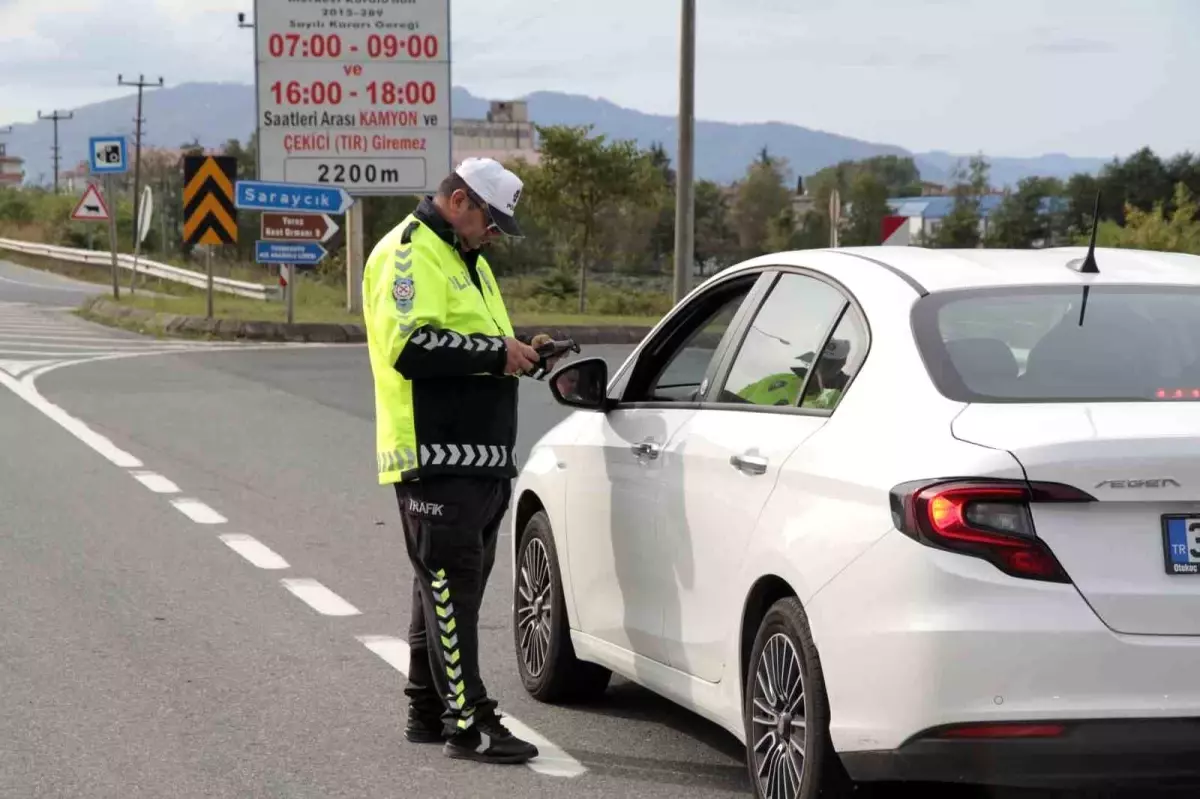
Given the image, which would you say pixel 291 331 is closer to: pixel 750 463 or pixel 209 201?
pixel 209 201

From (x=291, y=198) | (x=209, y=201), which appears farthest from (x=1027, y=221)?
(x=209, y=201)

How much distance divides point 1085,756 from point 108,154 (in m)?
35.4

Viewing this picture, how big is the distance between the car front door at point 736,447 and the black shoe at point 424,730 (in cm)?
93

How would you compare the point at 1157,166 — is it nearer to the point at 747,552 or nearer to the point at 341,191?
the point at 341,191

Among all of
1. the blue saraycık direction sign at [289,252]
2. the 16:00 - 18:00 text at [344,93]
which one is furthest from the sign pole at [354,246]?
the blue saraycık direction sign at [289,252]

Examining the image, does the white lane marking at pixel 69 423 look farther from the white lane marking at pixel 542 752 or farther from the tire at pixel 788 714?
the tire at pixel 788 714

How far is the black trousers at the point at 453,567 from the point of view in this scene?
577cm

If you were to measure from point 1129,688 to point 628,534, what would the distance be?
203cm

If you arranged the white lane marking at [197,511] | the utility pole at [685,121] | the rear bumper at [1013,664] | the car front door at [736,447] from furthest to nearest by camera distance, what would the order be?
the utility pole at [685,121] < the white lane marking at [197,511] < the car front door at [736,447] < the rear bumper at [1013,664]

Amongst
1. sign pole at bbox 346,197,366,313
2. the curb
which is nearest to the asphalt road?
the curb

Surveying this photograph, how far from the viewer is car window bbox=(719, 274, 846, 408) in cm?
509

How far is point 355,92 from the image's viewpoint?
34.9m

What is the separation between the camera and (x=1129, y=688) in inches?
161

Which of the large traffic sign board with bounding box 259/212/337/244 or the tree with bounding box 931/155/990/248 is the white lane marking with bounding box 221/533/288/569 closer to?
the large traffic sign board with bounding box 259/212/337/244
